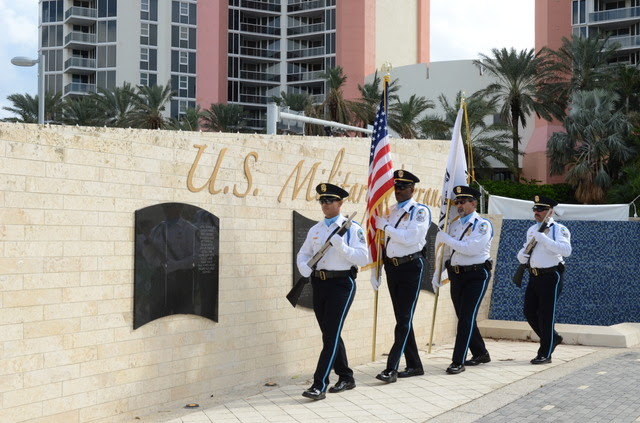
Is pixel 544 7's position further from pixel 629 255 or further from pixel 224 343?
pixel 224 343

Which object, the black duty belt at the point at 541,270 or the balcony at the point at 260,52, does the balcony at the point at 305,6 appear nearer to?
the balcony at the point at 260,52

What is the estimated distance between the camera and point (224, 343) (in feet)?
25.6

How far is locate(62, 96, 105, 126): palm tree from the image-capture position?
51.9 metres

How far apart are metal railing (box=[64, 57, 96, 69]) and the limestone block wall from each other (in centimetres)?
7035

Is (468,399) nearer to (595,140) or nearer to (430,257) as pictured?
(430,257)

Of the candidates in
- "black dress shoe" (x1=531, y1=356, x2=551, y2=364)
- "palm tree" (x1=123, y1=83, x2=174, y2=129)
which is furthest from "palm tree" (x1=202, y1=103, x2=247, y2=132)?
"black dress shoe" (x1=531, y1=356, x2=551, y2=364)

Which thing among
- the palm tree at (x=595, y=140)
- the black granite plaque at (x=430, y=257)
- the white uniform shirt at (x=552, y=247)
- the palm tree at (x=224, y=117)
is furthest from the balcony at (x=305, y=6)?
the white uniform shirt at (x=552, y=247)

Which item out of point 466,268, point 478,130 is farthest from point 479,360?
point 478,130

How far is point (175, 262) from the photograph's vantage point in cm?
717

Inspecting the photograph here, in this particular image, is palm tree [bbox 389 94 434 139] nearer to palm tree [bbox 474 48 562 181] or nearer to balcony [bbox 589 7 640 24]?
palm tree [bbox 474 48 562 181]

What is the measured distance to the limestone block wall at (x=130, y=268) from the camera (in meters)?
5.76

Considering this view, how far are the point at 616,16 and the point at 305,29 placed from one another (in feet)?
94.1

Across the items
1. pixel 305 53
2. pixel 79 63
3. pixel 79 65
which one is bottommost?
pixel 79 65

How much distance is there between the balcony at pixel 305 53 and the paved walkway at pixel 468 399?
225ft
